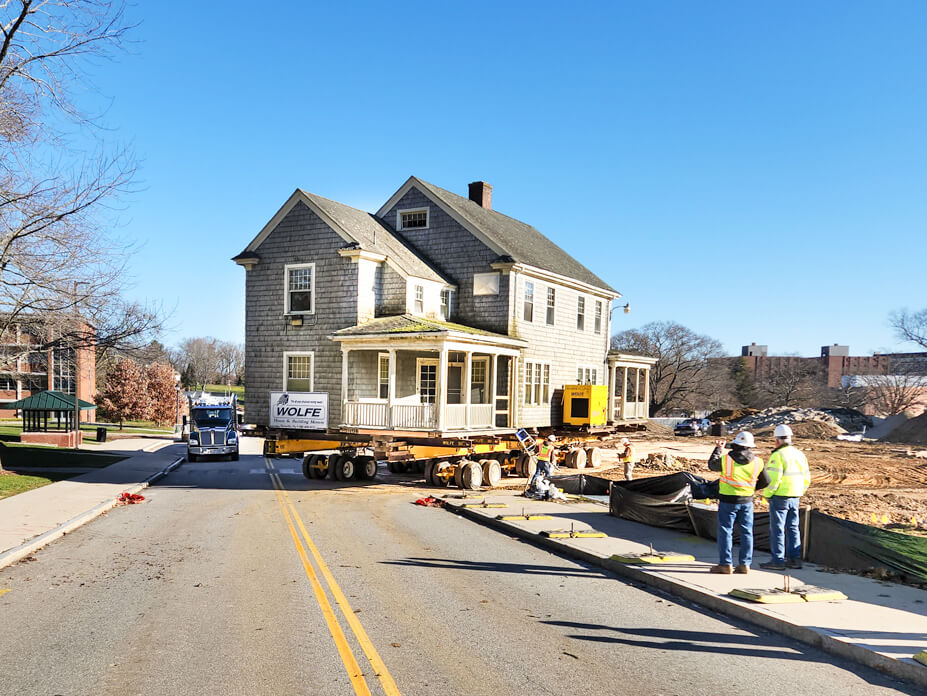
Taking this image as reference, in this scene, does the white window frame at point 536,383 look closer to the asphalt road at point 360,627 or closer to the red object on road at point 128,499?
the red object on road at point 128,499

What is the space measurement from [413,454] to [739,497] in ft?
41.4

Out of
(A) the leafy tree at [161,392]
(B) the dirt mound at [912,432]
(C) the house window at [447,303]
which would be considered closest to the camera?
(C) the house window at [447,303]

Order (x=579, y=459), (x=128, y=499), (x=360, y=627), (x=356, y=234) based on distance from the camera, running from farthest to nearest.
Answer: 1. (x=579, y=459)
2. (x=356, y=234)
3. (x=128, y=499)
4. (x=360, y=627)

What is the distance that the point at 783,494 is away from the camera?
10141 mm

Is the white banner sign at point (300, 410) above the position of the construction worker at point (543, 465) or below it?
above

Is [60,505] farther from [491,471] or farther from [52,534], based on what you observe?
[491,471]

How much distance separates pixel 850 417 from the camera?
60.4 m

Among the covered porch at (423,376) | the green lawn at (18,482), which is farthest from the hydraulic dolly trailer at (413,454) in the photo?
the green lawn at (18,482)

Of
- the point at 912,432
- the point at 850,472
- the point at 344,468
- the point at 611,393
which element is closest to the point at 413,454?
the point at 344,468

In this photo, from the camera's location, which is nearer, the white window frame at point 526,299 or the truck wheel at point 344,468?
the truck wheel at point 344,468

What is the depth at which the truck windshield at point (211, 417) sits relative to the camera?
32.6 m

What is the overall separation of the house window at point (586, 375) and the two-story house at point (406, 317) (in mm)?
1168

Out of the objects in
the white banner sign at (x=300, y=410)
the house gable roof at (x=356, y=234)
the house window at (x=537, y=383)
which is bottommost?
the white banner sign at (x=300, y=410)

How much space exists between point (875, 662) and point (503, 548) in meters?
6.64
